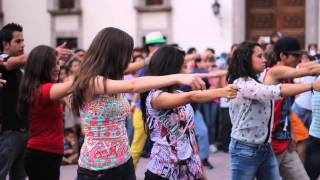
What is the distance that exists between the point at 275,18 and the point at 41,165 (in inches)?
476

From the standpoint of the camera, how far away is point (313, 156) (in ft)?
18.7

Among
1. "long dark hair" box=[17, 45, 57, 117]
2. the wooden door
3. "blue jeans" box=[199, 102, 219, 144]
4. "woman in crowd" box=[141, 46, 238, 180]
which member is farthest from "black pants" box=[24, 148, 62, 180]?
the wooden door

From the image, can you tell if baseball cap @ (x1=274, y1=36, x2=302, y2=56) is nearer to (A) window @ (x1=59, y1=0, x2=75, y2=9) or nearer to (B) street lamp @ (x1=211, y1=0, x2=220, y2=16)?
(B) street lamp @ (x1=211, y1=0, x2=220, y2=16)

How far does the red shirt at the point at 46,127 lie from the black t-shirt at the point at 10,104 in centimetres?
54

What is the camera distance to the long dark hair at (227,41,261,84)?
4742 mm

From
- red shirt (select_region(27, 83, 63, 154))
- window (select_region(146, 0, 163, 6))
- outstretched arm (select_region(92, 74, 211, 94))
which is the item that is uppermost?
window (select_region(146, 0, 163, 6))

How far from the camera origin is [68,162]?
371 inches

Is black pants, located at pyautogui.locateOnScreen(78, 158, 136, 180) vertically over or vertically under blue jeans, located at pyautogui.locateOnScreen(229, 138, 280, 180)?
over

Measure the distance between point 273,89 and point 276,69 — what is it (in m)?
0.67

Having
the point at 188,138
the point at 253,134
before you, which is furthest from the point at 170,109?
the point at 253,134

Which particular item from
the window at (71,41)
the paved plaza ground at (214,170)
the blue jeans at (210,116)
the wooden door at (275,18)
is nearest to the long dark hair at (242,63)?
the paved plaza ground at (214,170)

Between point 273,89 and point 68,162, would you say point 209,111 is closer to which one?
point 68,162

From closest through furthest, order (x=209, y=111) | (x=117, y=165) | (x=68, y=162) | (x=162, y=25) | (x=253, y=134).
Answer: (x=117, y=165)
(x=253, y=134)
(x=68, y=162)
(x=209, y=111)
(x=162, y=25)

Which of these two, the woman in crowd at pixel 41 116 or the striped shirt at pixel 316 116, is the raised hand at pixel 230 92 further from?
the striped shirt at pixel 316 116
